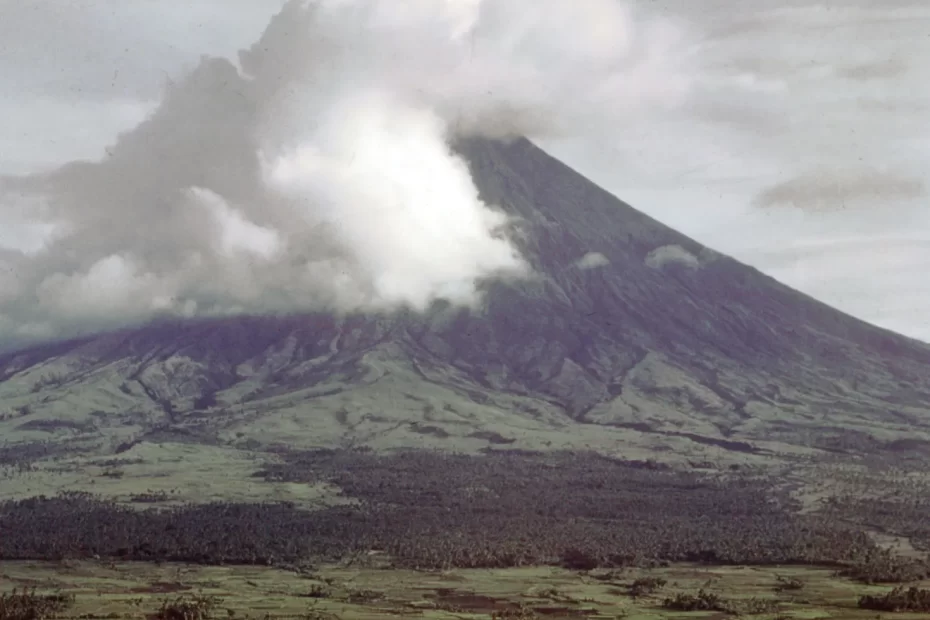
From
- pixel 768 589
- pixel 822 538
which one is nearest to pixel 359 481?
pixel 822 538

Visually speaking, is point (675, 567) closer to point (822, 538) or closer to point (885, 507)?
point (822, 538)

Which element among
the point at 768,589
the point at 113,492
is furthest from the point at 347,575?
the point at 113,492

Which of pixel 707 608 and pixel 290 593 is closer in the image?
pixel 707 608

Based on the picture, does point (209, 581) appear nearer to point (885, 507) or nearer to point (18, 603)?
point (18, 603)

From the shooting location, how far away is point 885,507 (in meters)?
138

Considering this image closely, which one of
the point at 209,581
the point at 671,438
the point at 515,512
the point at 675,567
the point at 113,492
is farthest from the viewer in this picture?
the point at 671,438

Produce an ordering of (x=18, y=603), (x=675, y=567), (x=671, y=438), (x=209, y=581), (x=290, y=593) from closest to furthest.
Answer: (x=18, y=603)
(x=290, y=593)
(x=209, y=581)
(x=675, y=567)
(x=671, y=438)

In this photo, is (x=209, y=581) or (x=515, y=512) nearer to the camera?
(x=209, y=581)

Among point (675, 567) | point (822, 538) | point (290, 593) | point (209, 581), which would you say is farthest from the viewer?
point (822, 538)

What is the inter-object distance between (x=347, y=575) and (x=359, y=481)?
60041mm

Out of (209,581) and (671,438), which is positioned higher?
(671,438)

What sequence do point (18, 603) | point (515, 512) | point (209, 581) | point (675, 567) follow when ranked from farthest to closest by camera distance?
point (515, 512) → point (675, 567) → point (209, 581) → point (18, 603)

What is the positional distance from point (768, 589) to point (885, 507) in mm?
50482

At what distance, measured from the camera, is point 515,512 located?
13550 cm
